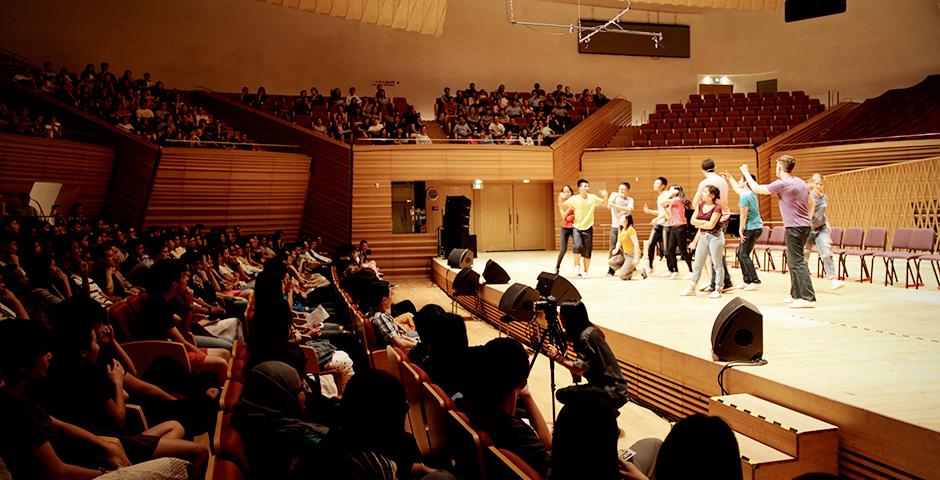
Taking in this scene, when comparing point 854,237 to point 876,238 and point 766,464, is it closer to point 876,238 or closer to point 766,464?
point 876,238

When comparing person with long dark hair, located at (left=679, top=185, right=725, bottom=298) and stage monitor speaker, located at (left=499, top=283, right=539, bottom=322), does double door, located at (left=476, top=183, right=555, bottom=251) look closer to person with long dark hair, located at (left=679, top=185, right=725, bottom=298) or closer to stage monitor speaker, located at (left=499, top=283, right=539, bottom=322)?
person with long dark hair, located at (left=679, top=185, right=725, bottom=298)

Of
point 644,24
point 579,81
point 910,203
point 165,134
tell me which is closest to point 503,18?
point 579,81

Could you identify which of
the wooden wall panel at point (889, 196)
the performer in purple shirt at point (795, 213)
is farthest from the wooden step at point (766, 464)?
the wooden wall panel at point (889, 196)

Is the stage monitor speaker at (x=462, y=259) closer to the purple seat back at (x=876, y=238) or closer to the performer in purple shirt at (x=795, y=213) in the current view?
the performer in purple shirt at (x=795, y=213)

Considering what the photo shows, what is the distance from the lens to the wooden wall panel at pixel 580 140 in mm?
15406

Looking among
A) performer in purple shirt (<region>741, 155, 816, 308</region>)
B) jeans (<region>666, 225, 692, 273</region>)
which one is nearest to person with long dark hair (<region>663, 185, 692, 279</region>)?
jeans (<region>666, 225, 692, 273</region>)

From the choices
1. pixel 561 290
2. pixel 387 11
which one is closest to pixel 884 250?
pixel 561 290

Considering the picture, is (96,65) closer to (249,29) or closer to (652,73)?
(249,29)

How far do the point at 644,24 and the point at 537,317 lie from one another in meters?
15.5

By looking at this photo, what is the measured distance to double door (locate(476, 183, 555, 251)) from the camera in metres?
16.7

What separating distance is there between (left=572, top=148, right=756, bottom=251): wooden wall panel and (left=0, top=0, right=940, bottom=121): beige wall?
4.76 meters

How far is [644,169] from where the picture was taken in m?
15.5

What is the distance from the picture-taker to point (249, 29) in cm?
1714

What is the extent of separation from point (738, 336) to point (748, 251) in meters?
3.75
